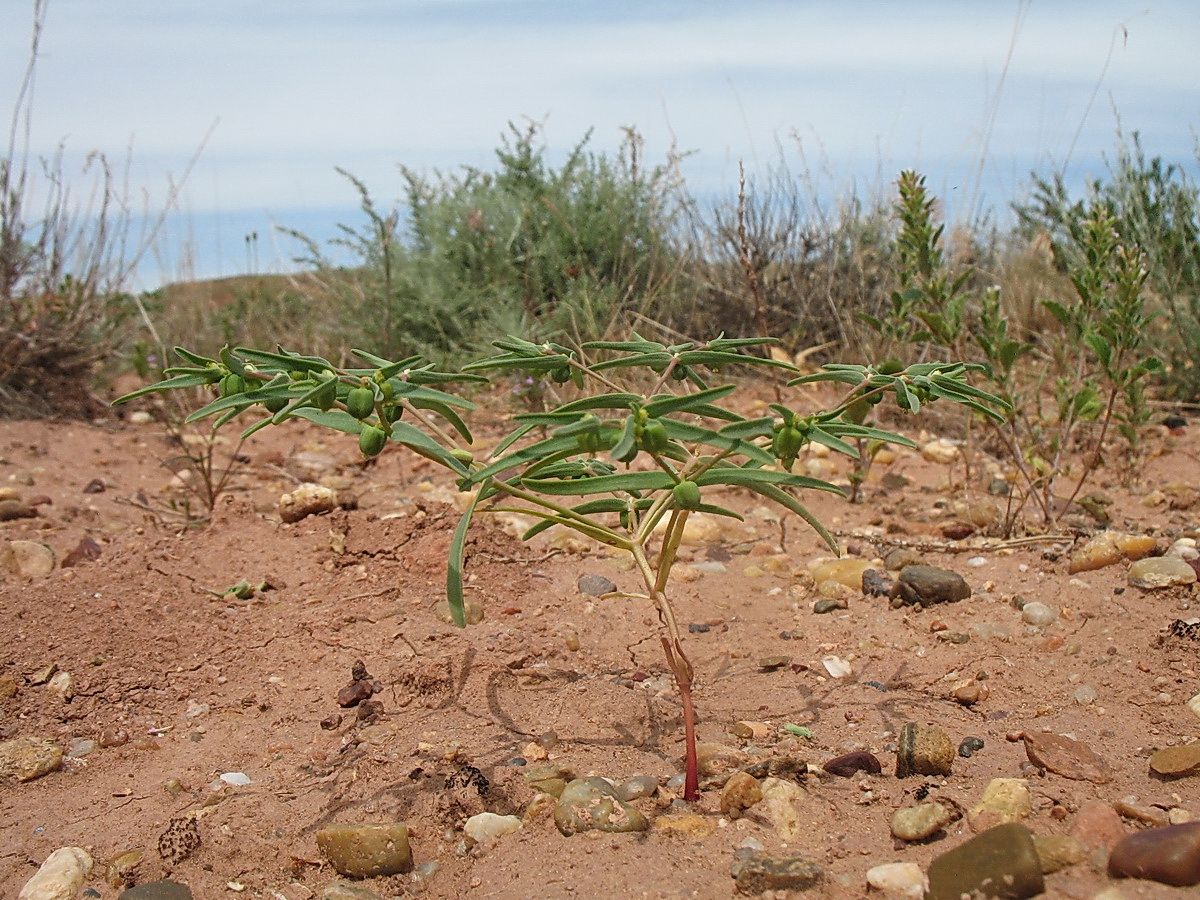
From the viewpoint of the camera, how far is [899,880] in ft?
4.56

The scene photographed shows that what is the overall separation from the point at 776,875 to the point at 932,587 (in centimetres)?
122

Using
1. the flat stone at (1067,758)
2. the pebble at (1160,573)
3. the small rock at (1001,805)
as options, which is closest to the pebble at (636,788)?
the small rock at (1001,805)

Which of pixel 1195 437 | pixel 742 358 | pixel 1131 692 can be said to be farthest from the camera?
pixel 1195 437

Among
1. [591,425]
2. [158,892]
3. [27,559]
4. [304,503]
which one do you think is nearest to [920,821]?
[591,425]

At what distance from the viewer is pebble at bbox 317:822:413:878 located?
1565mm

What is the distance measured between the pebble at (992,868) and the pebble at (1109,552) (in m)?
1.37

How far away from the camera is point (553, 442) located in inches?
57.8

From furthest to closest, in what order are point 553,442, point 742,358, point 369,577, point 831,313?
1. point 831,313
2. point 369,577
3. point 742,358
4. point 553,442

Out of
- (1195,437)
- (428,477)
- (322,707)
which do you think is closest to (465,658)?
(322,707)

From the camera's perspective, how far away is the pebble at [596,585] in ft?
8.71

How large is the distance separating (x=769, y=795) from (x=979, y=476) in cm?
222

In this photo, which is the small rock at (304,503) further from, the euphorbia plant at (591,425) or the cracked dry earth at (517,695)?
the euphorbia plant at (591,425)

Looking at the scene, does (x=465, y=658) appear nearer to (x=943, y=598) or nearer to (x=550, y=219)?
(x=943, y=598)

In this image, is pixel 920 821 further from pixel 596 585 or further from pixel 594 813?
pixel 596 585
